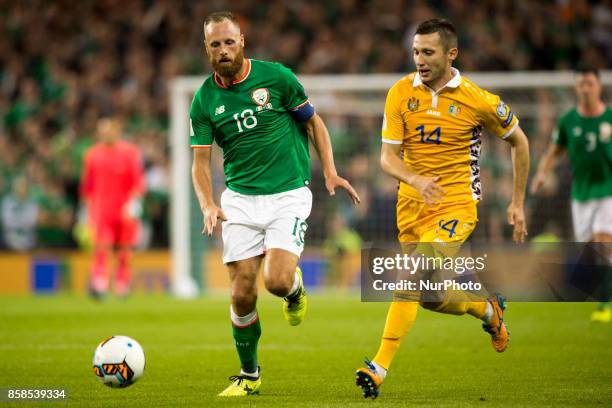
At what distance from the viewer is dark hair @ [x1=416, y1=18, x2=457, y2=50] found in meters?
7.11

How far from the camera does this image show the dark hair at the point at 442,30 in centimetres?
711

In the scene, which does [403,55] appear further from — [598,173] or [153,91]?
[598,173]

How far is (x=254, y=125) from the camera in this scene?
740 centimetres

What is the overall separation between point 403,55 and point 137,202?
6.91 meters

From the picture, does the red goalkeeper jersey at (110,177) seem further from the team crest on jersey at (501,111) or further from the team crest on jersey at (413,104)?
the team crest on jersey at (501,111)

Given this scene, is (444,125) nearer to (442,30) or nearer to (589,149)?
(442,30)

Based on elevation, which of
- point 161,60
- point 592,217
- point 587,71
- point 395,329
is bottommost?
point 395,329

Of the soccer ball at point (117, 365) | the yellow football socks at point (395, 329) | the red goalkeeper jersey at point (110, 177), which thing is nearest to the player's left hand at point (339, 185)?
the yellow football socks at point (395, 329)

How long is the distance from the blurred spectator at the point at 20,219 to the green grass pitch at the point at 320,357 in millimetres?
4963

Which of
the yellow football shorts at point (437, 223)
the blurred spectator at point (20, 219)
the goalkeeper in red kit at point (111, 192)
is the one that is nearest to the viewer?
the yellow football shorts at point (437, 223)

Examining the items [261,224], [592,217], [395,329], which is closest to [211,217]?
[261,224]

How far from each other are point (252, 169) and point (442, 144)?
4.26 feet

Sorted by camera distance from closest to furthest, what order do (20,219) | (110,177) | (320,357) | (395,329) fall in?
(395,329)
(320,357)
(110,177)
(20,219)

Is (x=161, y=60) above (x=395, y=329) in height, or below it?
above
